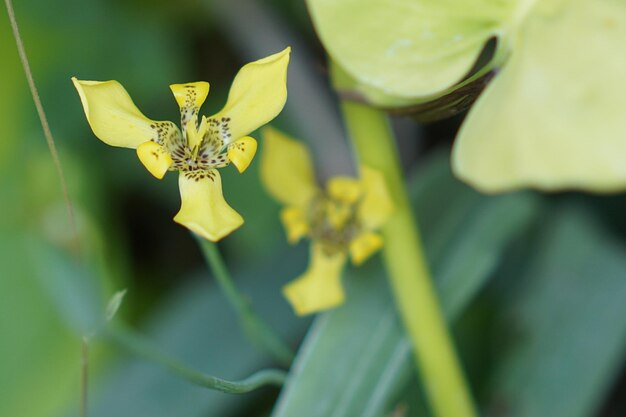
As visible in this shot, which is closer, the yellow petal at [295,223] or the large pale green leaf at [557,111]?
the large pale green leaf at [557,111]

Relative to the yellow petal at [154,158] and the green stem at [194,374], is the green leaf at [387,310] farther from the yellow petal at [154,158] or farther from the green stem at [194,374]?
the yellow petal at [154,158]

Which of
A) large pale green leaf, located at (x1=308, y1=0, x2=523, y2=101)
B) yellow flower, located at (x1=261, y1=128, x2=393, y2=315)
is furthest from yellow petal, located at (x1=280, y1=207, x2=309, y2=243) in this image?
large pale green leaf, located at (x1=308, y1=0, x2=523, y2=101)

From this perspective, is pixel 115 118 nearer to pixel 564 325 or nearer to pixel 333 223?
pixel 333 223

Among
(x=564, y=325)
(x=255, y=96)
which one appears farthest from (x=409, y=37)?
(x=564, y=325)

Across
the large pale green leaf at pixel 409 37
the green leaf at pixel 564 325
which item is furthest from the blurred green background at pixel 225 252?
the large pale green leaf at pixel 409 37

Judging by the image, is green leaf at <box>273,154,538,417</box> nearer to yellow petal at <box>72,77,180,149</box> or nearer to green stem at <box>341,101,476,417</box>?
green stem at <box>341,101,476,417</box>

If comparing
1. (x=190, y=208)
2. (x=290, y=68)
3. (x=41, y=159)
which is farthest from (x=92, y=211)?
(x=190, y=208)

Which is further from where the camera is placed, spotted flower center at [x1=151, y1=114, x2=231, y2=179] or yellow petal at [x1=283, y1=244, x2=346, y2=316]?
yellow petal at [x1=283, y1=244, x2=346, y2=316]
